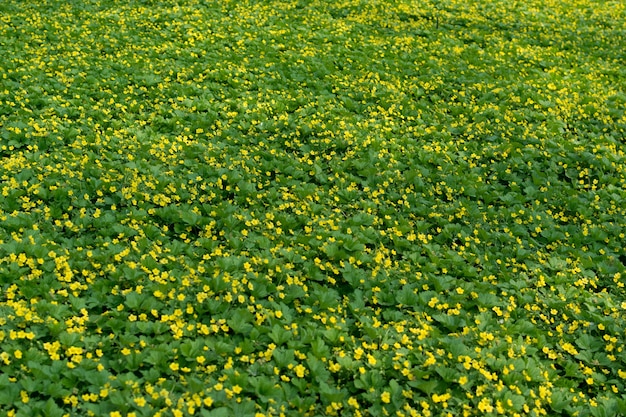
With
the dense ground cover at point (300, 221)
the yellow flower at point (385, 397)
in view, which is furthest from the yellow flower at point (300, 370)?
the yellow flower at point (385, 397)

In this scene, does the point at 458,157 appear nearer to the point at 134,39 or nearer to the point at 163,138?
the point at 163,138

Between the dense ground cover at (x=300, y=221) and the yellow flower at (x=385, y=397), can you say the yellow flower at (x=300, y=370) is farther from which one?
the yellow flower at (x=385, y=397)

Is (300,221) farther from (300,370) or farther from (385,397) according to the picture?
(385,397)

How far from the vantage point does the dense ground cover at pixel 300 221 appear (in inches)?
148

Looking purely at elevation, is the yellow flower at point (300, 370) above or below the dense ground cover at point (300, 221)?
below

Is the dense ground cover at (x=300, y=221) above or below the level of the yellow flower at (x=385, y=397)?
above

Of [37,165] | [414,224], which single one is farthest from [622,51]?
[37,165]

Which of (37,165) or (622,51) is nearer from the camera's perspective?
(37,165)

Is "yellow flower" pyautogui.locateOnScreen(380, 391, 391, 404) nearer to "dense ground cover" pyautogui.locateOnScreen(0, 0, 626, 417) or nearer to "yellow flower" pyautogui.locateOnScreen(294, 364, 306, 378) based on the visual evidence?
"dense ground cover" pyautogui.locateOnScreen(0, 0, 626, 417)

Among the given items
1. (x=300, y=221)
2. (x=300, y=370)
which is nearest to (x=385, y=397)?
(x=300, y=370)

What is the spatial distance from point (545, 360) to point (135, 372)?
2.94 m

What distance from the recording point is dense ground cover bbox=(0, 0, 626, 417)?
3748mm

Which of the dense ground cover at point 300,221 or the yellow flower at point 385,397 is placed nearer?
the yellow flower at point 385,397

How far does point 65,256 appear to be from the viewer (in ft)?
14.6
